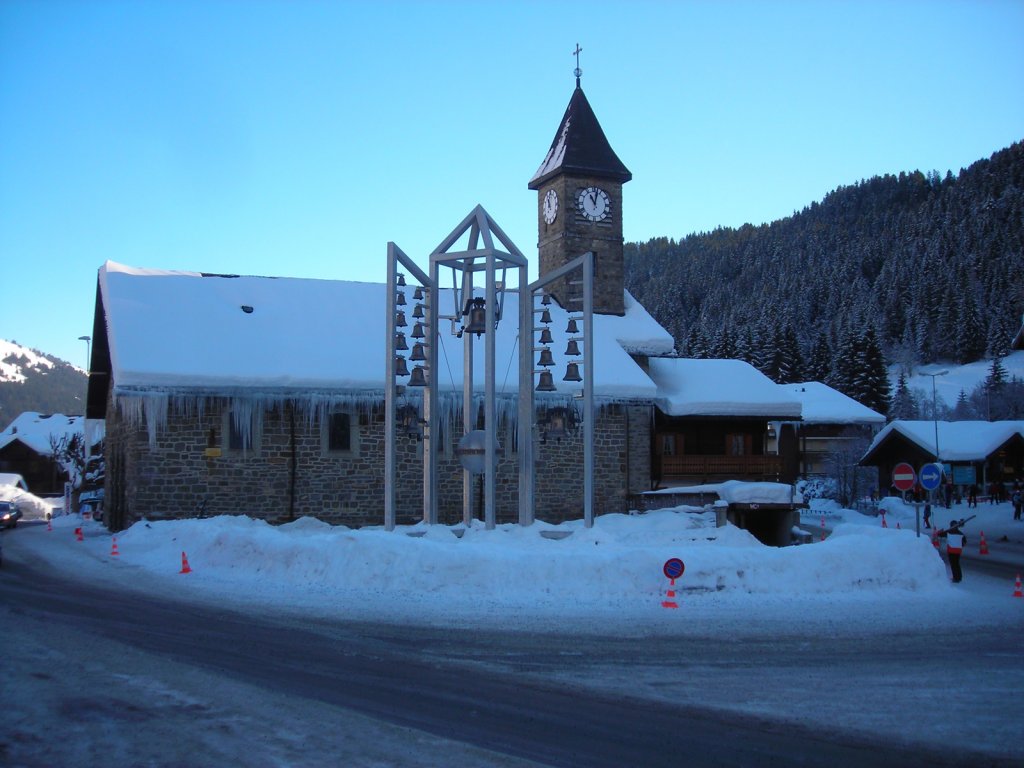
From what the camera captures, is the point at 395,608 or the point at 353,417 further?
the point at 353,417

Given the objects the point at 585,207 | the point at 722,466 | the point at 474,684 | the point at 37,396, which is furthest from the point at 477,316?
the point at 37,396

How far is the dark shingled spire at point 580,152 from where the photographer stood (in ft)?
112

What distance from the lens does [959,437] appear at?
47.0m

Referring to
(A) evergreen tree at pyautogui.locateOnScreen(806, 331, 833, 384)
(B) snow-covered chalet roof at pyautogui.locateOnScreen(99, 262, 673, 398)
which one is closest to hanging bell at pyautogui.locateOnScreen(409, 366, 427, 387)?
(B) snow-covered chalet roof at pyautogui.locateOnScreen(99, 262, 673, 398)

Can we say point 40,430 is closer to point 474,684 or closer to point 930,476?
point 930,476

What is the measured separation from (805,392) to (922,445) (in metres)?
19.5

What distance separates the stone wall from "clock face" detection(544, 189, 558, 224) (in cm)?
970

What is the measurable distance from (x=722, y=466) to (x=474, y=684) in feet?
Result: 75.0

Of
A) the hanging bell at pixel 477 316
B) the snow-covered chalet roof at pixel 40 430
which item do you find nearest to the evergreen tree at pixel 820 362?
the snow-covered chalet roof at pixel 40 430

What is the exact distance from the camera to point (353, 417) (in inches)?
994

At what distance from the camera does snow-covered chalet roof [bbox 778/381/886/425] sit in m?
60.7

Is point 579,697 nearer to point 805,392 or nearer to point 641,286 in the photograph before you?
point 805,392

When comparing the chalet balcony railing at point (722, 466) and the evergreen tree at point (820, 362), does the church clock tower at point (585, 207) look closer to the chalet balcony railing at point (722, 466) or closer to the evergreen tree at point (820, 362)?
the chalet balcony railing at point (722, 466)

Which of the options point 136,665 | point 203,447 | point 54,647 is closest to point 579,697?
point 136,665
